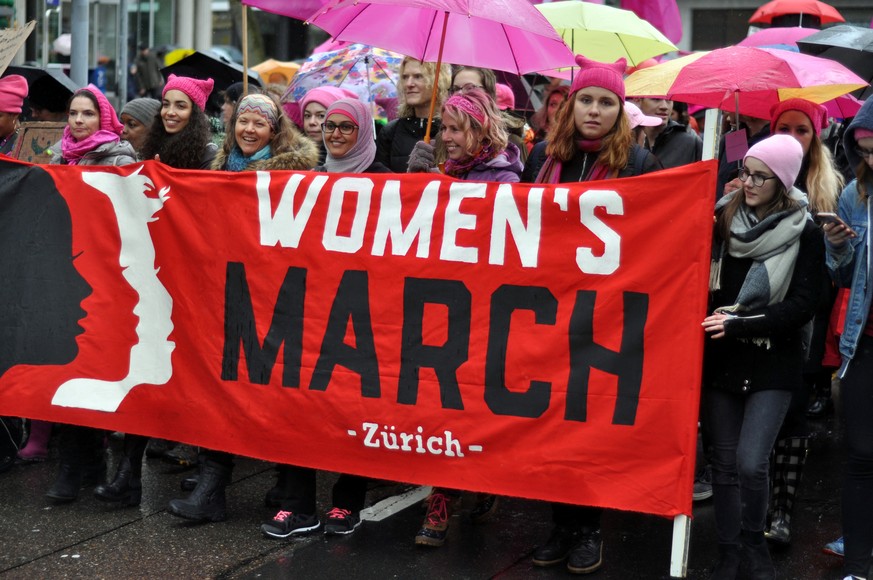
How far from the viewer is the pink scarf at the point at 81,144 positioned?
6.20 meters

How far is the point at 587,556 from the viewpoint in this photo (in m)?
4.96

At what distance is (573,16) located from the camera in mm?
8195

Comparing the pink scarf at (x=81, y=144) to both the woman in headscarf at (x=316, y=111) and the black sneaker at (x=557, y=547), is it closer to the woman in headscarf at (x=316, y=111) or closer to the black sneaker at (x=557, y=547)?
the woman in headscarf at (x=316, y=111)

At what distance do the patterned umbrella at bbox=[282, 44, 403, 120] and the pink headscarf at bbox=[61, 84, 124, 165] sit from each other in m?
2.60

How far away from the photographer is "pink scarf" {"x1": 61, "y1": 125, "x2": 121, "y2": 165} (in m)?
6.20

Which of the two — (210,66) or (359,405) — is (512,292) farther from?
(210,66)

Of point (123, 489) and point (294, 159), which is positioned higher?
point (294, 159)

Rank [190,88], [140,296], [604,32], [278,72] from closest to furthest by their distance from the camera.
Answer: [140,296] < [190,88] < [604,32] < [278,72]

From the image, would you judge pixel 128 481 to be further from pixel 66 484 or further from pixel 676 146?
pixel 676 146

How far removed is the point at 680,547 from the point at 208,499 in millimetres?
2198

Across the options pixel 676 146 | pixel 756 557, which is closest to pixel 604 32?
pixel 676 146

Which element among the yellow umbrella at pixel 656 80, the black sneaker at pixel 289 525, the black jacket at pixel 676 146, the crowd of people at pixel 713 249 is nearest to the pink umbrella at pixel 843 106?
the crowd of people at pixel 713 249

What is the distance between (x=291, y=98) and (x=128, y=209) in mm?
3371

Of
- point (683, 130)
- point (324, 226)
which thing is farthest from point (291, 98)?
point (324, 226)
